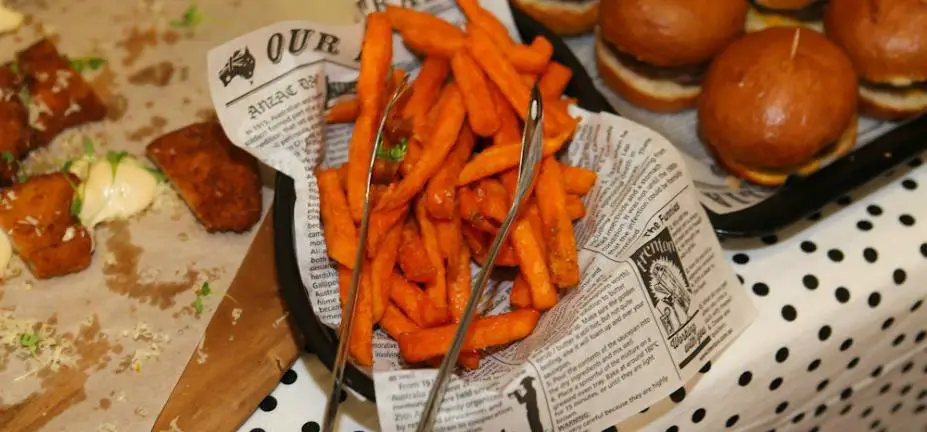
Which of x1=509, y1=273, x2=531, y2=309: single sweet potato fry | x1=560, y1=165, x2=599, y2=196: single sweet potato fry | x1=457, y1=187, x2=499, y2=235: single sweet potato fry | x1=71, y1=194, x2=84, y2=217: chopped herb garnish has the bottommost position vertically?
x1=509, y1=273, x2=531, y2=309: single sweet potato fry

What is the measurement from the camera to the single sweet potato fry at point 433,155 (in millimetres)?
1186

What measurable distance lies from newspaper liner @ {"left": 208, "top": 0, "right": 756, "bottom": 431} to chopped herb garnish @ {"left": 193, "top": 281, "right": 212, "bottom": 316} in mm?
219

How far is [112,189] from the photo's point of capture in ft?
4.79

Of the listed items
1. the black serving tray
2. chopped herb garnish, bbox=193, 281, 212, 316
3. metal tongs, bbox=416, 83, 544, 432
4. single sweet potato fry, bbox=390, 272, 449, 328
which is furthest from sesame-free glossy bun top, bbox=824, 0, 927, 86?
chopped herb garnish, bbox=193, 281, 212, 316

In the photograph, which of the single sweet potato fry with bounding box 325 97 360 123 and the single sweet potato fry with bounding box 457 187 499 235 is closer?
the single sweet potato fry with bounding box 457 187 499 235

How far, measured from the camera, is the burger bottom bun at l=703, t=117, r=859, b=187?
4.58 ft

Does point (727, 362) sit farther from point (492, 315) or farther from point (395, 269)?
point (395, 269)

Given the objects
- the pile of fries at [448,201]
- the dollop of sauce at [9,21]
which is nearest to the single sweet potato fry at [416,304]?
the pile of fries at [448,201]

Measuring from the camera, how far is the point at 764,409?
1322mm

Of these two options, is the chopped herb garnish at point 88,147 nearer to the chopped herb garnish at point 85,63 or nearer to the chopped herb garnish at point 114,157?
the chopped herb garnish at point 114,157

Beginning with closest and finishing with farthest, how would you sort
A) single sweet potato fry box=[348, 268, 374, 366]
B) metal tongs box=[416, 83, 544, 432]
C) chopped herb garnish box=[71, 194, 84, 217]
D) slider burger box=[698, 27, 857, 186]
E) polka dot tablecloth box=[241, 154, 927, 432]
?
metal tongs box=[416, 83, 544, 432] < single sweet potato fry box=[348, 268, 374, 366] < polka dot tablecloth box=[241, 154, 927, 432] < slider burger box=[698, 27, 857, 186] < chopped herb garnish box=[71, 194, 84, 217]

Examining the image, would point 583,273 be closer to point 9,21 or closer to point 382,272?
point 382,272

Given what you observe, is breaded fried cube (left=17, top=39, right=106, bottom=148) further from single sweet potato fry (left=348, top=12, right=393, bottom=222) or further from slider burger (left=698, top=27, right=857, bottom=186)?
slider burger (left=698, top=27, right=857, bottom=186)

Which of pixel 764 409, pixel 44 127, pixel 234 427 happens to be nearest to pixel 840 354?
pixel 764 409
